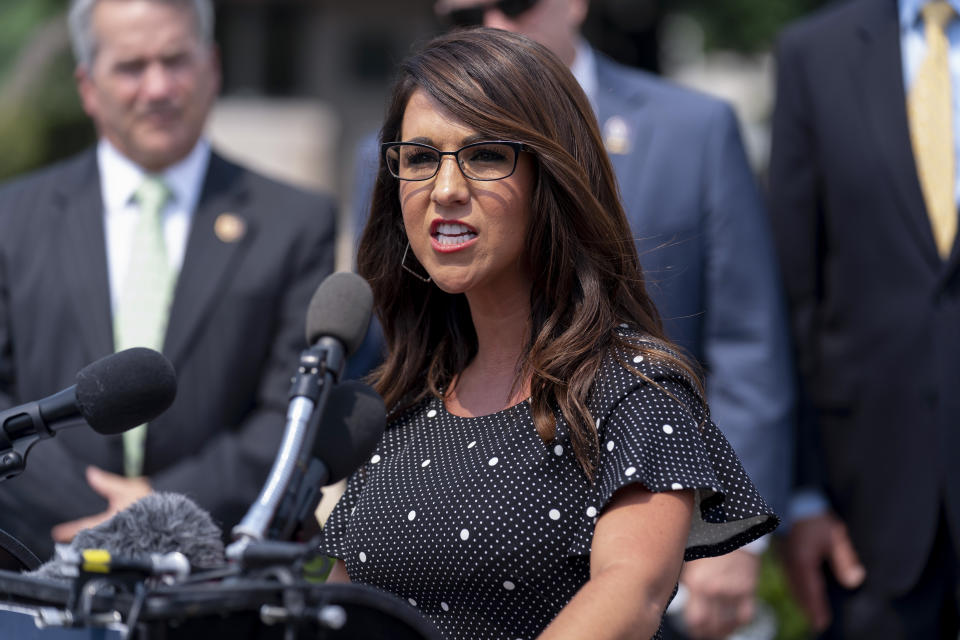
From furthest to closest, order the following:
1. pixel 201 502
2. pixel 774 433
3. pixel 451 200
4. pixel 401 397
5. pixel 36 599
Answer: pixel 774 433 < pixel 201 502 < pixel 401 397 < pixel 451 200 < pixel 36 599

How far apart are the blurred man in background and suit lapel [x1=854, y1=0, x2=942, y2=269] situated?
192 cm

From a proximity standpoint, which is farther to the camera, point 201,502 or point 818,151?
point 818,151

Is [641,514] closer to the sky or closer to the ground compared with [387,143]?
closer to the ground

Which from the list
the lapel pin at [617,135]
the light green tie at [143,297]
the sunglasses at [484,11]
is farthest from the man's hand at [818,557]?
the light green tie at [143,297]

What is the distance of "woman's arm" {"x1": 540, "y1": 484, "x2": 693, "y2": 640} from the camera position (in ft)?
7.09

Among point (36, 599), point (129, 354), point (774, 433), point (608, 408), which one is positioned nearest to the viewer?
point (36, 599)

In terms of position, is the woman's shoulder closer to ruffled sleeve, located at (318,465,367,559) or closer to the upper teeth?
the upper teeth

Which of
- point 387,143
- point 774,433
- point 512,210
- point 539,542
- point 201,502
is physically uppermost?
point 387,143

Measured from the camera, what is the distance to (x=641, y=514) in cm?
232

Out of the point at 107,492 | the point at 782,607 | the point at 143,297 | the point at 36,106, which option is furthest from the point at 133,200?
the point at 36,106

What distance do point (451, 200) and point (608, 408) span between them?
0.53 metres

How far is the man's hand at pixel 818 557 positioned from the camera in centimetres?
475

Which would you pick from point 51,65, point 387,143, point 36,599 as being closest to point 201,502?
point 387,143

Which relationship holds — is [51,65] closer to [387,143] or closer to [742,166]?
[742,166]
